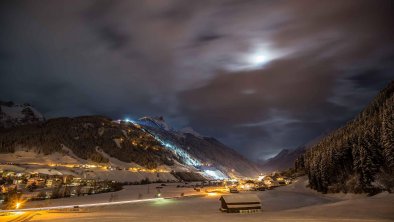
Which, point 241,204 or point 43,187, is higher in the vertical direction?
point 43,187

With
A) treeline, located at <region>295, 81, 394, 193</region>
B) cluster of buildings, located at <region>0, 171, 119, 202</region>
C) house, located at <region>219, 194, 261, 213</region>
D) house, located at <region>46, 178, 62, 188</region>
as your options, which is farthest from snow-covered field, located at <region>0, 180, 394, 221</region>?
house, located at <region>46, 178, 62, 188</region>

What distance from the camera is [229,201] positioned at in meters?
46.1

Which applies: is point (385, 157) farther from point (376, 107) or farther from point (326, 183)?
point (376, 107)

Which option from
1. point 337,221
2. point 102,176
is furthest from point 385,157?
point 102,176

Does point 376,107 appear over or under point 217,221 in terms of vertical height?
over

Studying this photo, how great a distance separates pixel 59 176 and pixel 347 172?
400ft

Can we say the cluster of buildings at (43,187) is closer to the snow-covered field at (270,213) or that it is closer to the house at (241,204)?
the snow-covered field at (270,213)

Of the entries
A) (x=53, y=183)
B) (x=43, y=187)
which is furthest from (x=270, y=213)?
(x=53, y=183)

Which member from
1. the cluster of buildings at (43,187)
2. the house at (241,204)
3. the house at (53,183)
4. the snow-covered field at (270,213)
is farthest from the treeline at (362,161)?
the house at (53,183)

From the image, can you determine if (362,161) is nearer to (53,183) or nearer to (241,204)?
(241,204)

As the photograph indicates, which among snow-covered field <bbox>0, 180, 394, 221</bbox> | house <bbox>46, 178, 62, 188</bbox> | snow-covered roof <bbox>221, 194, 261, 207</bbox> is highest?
house <bbox>46, 178, 62, 188</bbox>

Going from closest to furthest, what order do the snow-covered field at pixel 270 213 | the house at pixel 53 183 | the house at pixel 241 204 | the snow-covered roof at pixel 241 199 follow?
the snow-covered field at pixel 270 213 → the house at pixel 241 204 → the snow-covered roof at pixel 241 199 → the house at pixel 53 183

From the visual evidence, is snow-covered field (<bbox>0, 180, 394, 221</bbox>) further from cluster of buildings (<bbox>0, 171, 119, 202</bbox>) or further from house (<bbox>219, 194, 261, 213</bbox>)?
cluster of buildings (<bbox>0, 171, 119, 202</bbox>)

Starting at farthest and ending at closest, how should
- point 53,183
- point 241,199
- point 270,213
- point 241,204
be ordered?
point 53,183, point 241,199, point 241,204, point 270,213
